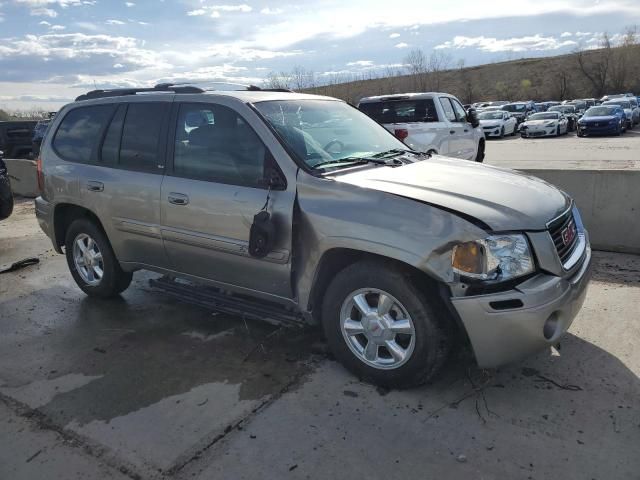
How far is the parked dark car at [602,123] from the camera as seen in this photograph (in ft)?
85.4

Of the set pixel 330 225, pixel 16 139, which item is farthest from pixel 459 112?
pixel 16 139

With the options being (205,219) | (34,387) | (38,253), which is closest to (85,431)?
(34,387)

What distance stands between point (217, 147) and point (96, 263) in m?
2.03

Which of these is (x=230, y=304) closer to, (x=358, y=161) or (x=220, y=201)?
(x=220, y=201)

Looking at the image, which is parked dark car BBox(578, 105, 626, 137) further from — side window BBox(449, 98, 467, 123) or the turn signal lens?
the turn signal lens

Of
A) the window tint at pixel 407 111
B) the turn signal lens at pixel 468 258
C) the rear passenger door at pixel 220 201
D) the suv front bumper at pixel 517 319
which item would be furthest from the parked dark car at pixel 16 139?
the suv front bumper at pixel 517 319

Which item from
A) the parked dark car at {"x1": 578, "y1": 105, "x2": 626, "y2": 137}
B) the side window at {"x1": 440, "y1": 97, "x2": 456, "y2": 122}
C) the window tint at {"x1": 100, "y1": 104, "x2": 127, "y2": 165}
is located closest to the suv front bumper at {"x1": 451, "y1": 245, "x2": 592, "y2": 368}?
the window tint at {"x1": 100, "y1": 104, "x2": 127, "y2": 165}

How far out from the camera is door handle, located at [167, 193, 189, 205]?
403 cm

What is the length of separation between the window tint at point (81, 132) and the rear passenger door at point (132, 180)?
4.5 inches

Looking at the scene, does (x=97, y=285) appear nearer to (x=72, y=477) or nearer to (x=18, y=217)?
(x=72, y=477)

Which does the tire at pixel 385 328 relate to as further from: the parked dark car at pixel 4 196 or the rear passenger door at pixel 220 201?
the parked dark car at pixel 4 196

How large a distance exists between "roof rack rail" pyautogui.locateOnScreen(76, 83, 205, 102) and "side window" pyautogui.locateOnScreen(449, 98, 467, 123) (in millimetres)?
7579

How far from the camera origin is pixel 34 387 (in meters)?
3.60

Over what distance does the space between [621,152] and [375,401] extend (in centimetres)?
1932
